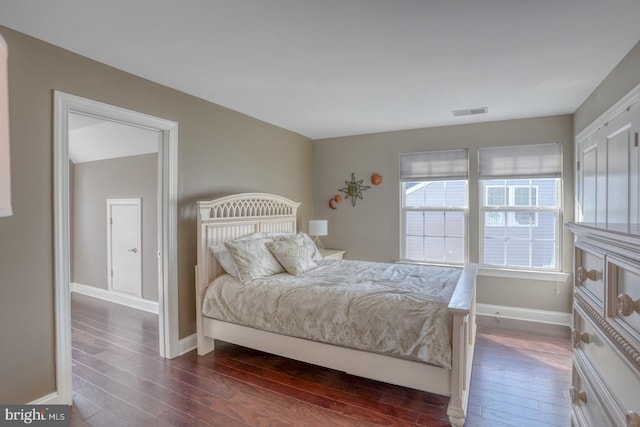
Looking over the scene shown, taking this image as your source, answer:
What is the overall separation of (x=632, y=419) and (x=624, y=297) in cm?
30

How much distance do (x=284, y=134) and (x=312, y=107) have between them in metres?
1.14

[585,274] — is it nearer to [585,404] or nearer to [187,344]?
[585,404]

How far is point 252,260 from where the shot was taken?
3.15 meters

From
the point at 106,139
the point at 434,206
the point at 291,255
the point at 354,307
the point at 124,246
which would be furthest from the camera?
the point at 124,246

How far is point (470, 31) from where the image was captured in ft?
6.82

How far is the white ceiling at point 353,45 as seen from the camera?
6.08 ft

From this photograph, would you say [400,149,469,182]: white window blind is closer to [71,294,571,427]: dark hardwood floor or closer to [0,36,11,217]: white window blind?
[71,294,571,427]: dark hardwood floor

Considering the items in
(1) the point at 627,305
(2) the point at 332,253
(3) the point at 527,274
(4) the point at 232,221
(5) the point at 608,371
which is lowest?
(3) the point at 527,274

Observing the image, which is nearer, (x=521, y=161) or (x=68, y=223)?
(x=68, y=223)

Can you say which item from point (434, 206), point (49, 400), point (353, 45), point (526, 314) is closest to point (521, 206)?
point (434, 206)

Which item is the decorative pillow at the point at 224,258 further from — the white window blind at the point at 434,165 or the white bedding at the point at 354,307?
the white window blind at the point at 434,165

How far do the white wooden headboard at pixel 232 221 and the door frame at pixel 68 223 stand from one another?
244mm

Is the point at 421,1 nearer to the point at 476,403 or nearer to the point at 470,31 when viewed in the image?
the point at 470,31

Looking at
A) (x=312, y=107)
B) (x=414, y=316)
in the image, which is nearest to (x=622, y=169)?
(x=414, y=316)
